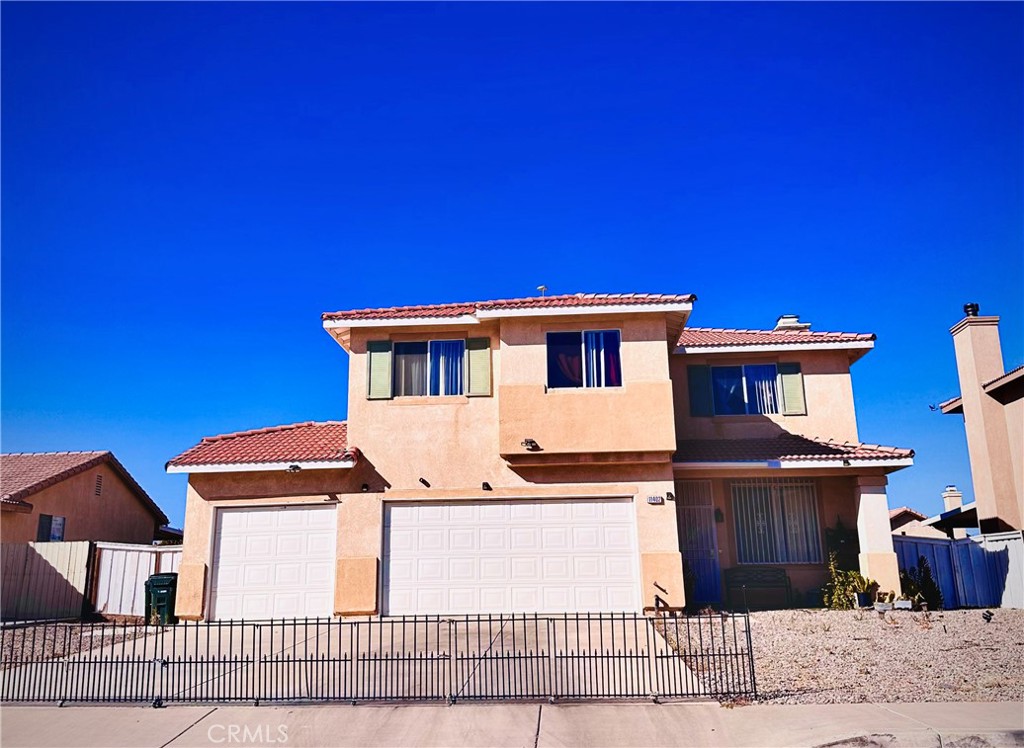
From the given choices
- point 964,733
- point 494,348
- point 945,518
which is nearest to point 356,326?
point 494,348

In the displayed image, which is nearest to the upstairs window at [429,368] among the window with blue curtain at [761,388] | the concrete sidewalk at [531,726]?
the window with blue curtain at [761,388]

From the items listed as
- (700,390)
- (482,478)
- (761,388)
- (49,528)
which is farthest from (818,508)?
(49,528)

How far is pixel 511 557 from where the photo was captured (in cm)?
1620

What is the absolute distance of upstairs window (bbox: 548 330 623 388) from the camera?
54.7ft

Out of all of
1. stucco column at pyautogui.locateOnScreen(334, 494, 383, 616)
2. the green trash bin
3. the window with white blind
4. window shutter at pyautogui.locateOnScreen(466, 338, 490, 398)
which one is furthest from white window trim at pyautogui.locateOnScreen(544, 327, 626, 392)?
the green trash bin

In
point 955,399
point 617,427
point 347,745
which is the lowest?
point 347,745

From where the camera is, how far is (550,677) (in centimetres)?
1020

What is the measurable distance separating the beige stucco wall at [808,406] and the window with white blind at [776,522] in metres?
1.28

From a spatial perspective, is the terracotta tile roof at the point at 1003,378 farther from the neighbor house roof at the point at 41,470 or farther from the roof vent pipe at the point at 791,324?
the neighbor house roof at the point at 41,470

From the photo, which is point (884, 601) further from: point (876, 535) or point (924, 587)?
point (876, 535)

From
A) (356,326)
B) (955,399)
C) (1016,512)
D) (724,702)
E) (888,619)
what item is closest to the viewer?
(724,702)

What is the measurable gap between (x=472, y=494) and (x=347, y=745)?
820cm

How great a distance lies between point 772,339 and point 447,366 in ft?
26.0

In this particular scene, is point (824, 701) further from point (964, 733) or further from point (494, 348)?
point (494, 348)
